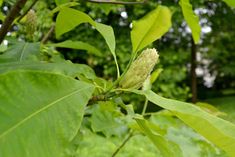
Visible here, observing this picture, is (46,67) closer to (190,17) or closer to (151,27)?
(151,27)

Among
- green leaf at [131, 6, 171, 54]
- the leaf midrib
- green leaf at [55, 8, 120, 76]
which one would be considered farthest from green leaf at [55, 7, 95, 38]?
the leaf midrib

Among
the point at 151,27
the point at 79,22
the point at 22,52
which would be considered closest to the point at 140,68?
the point at 151,27

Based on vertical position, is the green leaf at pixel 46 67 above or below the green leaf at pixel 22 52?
above

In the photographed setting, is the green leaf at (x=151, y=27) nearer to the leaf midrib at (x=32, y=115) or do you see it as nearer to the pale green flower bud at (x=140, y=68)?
the pale green flower bud at (x=140, y=68)

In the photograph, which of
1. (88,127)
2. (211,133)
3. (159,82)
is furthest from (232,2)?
(159,82)

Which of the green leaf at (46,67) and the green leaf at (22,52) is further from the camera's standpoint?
the green leaf at (22,52)

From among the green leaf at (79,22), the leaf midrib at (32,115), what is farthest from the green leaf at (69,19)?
the leaf midrib at (32,115)
